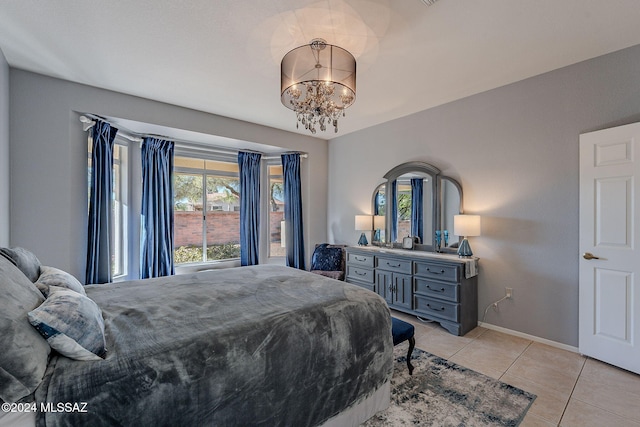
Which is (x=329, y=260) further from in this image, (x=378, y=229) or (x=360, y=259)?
(x=378, y=229)

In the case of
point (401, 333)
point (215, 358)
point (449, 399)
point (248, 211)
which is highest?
point (248, 211)

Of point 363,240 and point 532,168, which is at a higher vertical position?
point 532,168

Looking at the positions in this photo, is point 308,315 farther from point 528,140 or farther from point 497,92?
point 497,92

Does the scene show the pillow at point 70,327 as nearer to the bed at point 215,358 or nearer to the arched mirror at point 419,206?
the bed at point 215,358

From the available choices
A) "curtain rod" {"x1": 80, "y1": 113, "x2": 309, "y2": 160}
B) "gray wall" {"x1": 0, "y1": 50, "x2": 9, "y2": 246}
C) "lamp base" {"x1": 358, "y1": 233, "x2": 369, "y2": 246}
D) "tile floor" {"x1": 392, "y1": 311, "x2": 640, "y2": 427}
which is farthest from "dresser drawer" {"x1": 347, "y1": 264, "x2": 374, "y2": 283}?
"gray wall" {"x1": 0, "y1": 50, "x2": 9, "y2": 246}

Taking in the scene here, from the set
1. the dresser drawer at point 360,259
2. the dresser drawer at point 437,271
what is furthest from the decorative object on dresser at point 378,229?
the dresser drawer at point 437,271

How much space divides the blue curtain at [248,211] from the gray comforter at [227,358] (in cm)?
244

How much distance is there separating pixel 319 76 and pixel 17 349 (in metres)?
2.12

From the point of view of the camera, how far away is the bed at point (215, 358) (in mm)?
1022

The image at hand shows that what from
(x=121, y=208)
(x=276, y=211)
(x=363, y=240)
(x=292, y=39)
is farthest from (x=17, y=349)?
(x=276, y=211)

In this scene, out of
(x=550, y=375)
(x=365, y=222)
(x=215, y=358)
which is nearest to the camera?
(x=215, y=358)

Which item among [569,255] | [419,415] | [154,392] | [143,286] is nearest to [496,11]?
[569,255]

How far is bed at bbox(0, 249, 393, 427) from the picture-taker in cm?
102

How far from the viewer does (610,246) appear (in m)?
2.39
